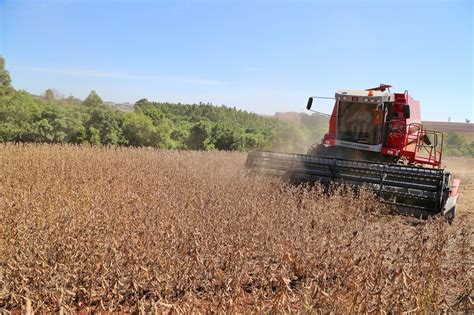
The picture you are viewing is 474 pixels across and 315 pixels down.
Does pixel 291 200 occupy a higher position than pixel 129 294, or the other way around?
pixel 291 200

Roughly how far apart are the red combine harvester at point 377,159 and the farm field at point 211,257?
2.25 feet

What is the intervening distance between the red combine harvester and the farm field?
69cm

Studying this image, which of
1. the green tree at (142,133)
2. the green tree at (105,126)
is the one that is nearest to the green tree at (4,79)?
the green tree at (105,126)

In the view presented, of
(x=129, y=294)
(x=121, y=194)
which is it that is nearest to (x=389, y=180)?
(x=121, y=194)

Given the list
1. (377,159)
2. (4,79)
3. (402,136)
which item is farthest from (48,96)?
(402,136)

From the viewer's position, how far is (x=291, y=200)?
498cm

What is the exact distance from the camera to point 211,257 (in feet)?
8.98

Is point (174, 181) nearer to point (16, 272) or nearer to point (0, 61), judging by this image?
point (16, 272)

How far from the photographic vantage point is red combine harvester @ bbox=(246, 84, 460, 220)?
A: 5910mm

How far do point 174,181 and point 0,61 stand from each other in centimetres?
1313

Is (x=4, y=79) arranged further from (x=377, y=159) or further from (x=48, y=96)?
(x=48, y=96)

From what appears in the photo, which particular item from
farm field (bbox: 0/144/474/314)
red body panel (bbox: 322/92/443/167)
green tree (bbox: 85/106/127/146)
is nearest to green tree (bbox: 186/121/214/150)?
green tree (bbox: 85/106/127/146)

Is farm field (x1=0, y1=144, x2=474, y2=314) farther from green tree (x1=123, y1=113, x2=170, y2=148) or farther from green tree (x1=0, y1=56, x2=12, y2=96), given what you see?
green tree (x1=0, y1=56, x2=12, y2=96)

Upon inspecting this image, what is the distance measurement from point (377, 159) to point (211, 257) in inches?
237
